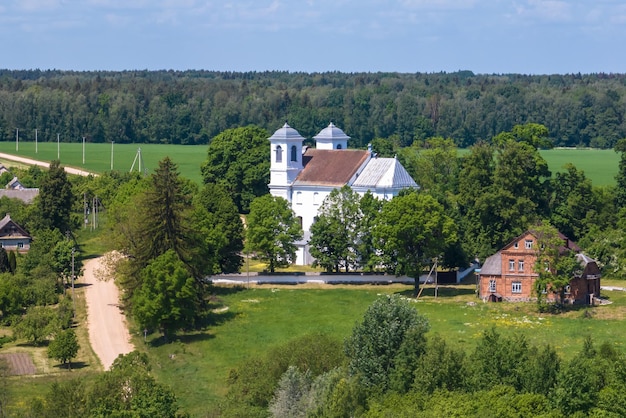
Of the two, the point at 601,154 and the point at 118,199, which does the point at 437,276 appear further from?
the point at 601,154

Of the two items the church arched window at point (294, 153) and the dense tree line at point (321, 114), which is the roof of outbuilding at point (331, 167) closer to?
the church arched window at point (294, 153)

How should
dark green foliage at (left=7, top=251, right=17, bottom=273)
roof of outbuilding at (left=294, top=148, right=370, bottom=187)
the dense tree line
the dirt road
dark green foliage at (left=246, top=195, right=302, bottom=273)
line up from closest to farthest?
the dirt road → dark green foliage at (left=246, top=195, right=302, bottom=273) → dark green foliage at (left=7, top=251, right=17, bottom=273) → roof of outbuilding at (left=294, top=148, right=370, bottom=187) → the dense tree line

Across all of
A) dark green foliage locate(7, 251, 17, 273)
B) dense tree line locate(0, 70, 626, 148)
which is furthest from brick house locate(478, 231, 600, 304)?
dense tree line locate(0, 70, 626, 148)

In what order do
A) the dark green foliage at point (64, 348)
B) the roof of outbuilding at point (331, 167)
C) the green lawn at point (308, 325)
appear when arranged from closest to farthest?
the green lawn at point (308, 325) → the dark green foliage at point (64, 348) → the roof of outbuilding at point (331, 167)

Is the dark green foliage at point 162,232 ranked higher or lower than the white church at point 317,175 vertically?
lower

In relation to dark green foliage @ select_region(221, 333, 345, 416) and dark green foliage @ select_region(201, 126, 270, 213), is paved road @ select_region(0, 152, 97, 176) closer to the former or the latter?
dark green foliage @ select_region(201, 126, 270, 213)

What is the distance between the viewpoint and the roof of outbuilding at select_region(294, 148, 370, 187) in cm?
8100

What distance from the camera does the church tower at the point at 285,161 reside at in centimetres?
8294

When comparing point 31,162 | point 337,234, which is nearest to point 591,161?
point 31,162

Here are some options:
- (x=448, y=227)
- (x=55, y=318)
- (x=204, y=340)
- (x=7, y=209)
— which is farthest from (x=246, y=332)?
(x=7, y=209)

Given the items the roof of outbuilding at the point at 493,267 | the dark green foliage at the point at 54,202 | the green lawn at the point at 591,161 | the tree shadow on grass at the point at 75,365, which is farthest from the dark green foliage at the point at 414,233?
the green lawn at the point at 591,161

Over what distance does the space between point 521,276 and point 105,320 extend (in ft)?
74.2

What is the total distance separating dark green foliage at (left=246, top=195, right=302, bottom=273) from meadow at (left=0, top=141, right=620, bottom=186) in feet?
148

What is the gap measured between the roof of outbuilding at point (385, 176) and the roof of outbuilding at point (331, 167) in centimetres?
83
